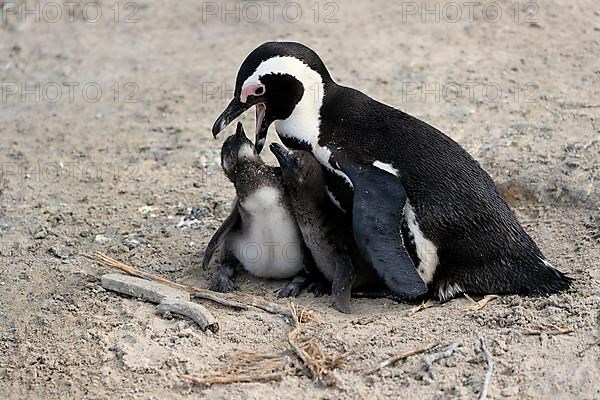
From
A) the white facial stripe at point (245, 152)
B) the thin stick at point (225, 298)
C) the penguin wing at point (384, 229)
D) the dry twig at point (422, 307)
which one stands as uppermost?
the white facial stripe at point (245, 152)

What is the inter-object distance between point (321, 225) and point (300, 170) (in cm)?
27

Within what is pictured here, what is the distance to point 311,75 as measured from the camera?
4008 mm

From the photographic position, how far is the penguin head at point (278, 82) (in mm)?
3916

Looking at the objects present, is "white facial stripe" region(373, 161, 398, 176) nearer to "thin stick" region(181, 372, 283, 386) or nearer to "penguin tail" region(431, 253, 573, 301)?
"penguin tail" region(431, 253, 573, 301)

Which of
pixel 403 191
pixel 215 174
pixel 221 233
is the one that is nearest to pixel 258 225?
pixel 221 233

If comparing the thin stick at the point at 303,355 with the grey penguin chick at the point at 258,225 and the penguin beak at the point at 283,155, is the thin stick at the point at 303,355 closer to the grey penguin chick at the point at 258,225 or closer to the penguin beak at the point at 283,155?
the grey penguin chick at the point at 258,225

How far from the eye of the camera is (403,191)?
3676 mm

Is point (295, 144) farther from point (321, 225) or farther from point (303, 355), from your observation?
point (303, 355)

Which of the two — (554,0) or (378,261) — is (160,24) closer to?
(554,0)

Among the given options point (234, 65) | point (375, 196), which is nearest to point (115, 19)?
point (234, 65)

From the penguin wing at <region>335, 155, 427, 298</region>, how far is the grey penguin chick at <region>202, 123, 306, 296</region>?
18.2 inches

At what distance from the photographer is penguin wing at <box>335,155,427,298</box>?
3.52m

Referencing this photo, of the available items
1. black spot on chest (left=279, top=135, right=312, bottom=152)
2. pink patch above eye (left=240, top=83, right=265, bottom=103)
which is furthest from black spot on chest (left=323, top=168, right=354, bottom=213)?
pink patch above eye (left=240, top=83, right=265, bottom=103)

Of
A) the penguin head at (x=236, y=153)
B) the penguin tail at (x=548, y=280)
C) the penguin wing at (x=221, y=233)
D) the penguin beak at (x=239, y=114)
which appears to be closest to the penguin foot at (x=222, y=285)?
the penguin wing at (x=221, y=233)
